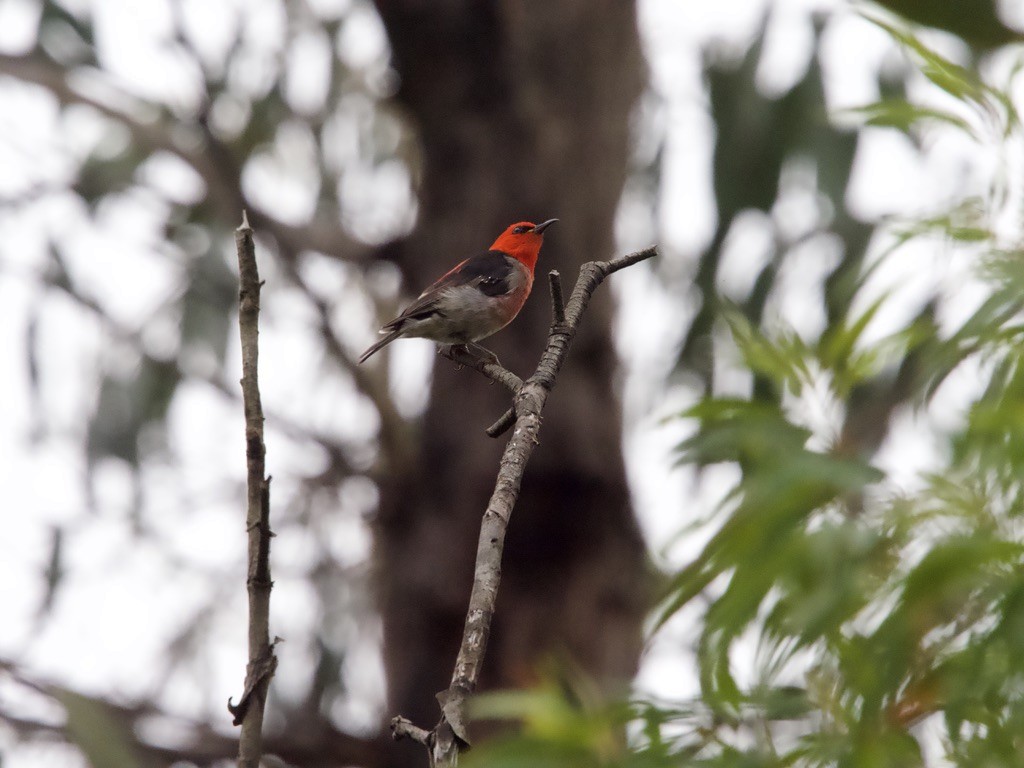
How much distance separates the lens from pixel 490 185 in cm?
434

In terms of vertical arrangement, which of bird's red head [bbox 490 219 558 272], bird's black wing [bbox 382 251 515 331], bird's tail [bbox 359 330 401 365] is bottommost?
bird's tail [bbox 359 330 401 365]

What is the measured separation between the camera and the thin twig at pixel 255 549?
3.17 ft

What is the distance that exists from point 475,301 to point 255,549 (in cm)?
170

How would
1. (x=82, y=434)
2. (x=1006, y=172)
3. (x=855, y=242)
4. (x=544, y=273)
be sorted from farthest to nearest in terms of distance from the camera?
(x=82, y=434), (x=855, y=242), (x=544, y=273), (x=1006, y=172)

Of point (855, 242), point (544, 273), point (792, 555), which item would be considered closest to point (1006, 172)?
point (792, 555)

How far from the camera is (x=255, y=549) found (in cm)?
100

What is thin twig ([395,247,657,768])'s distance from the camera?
842 mm

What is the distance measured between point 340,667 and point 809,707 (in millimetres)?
3763

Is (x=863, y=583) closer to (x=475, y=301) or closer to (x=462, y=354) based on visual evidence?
(x=462, y=354)

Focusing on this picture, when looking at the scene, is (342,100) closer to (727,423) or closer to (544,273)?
(544,273)

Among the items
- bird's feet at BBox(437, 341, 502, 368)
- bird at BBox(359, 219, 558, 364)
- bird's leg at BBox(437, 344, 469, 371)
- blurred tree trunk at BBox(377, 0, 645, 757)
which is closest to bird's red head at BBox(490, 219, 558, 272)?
bird at BBox(359, 219, 558, 364)

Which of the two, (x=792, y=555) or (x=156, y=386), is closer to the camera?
(x=792, y=555)

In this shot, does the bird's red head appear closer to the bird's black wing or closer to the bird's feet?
the bird's black wing

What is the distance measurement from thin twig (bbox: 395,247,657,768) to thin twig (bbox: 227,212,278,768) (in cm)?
15
